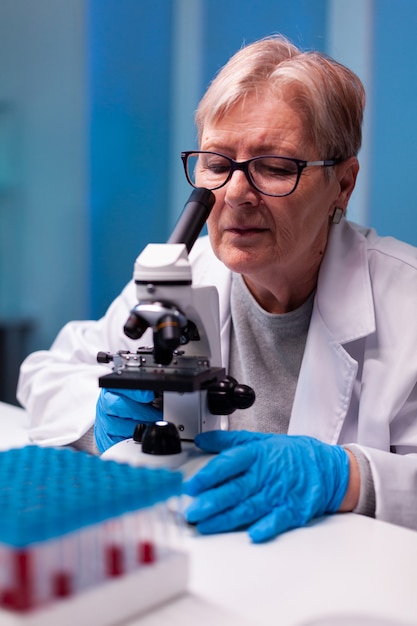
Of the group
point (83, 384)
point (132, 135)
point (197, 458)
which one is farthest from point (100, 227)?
point (197, 458)

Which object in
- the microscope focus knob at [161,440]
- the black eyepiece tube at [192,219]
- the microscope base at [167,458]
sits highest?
the black eyepiece tube at [192,219]

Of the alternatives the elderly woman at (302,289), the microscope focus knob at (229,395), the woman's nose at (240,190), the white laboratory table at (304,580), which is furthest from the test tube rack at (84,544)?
the woman's nose at (240,190)

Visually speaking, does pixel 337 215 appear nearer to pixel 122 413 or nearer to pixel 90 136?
pixel 122 413

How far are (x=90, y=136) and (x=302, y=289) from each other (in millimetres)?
1640

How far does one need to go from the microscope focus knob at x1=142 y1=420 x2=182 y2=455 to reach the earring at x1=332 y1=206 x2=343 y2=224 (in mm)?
855

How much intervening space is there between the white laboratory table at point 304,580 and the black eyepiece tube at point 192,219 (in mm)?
459

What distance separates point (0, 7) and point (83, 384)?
6.93 feet

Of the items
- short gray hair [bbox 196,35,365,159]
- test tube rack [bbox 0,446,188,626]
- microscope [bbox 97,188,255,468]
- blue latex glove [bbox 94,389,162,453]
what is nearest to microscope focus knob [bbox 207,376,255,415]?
microscope [bbox 97,188,255,468]

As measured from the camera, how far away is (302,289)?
5.77 feet

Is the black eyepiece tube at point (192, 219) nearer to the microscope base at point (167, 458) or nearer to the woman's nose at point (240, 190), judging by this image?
the woman's nose at point (240, 190)

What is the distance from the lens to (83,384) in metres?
1.83

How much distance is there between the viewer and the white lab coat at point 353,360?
1.52 metres

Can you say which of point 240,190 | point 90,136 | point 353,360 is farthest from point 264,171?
point 90,136

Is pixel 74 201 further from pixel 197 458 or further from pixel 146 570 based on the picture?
pixel 146 570
